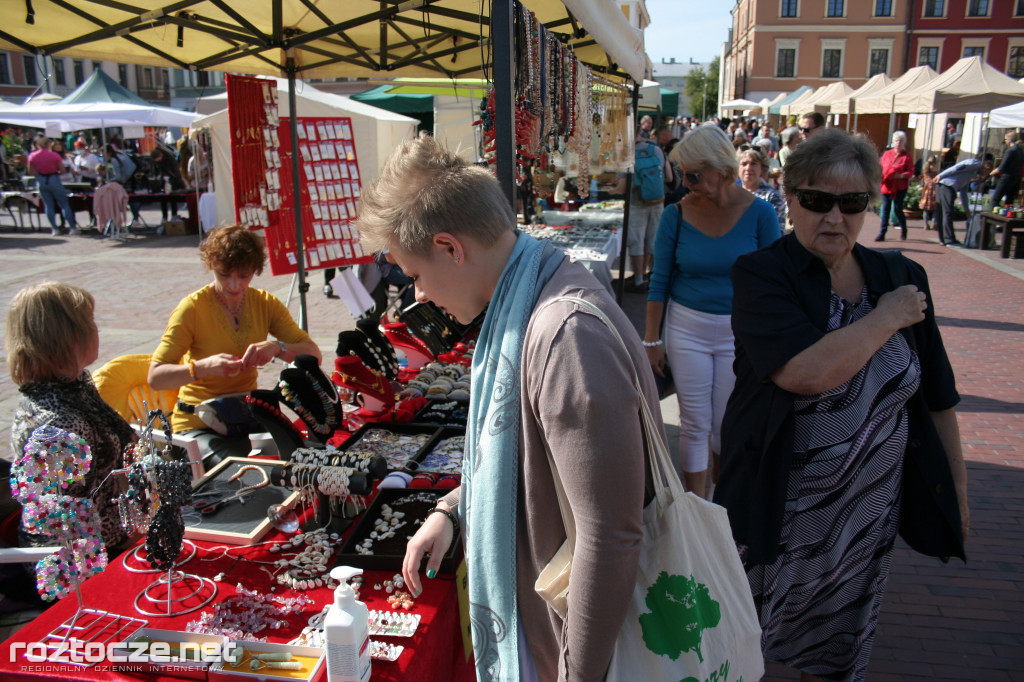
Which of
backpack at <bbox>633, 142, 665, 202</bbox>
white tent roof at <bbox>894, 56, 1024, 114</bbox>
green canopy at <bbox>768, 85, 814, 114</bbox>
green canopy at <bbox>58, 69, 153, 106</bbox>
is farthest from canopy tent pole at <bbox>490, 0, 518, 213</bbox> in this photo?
green canopy at <bbox>768, 85, 814, 114</bbox>

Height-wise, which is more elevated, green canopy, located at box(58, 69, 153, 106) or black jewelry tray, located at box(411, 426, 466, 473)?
green canopy, located at box(58, 69, 153, 106)

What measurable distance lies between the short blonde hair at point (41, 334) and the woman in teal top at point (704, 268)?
2409 millimetres

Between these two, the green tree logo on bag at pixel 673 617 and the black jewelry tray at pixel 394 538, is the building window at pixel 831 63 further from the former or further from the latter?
the green tree logo on bag at pixel 673 617

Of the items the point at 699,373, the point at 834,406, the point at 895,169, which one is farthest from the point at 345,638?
the point at 895,169

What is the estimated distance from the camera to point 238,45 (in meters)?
4.12

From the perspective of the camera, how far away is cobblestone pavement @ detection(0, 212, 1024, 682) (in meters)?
2.65

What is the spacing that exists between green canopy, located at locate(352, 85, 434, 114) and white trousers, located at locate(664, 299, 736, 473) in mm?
9276

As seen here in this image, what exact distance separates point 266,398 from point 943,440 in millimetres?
2075

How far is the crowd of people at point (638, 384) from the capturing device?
1.12 metres

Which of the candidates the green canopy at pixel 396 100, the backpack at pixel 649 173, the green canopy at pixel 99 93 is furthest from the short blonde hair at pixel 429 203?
the green canopy at pixel 99 93

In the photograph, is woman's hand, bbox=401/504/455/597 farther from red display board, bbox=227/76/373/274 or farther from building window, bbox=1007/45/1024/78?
building window, bbox=1007/45/1024/78

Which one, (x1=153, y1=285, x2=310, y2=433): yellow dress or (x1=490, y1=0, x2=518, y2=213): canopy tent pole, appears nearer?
(x1=490, y1=0, x2=518, y2=213): canopy tent pole

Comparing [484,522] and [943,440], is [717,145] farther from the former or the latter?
[484,522]

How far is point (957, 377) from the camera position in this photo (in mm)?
5680
